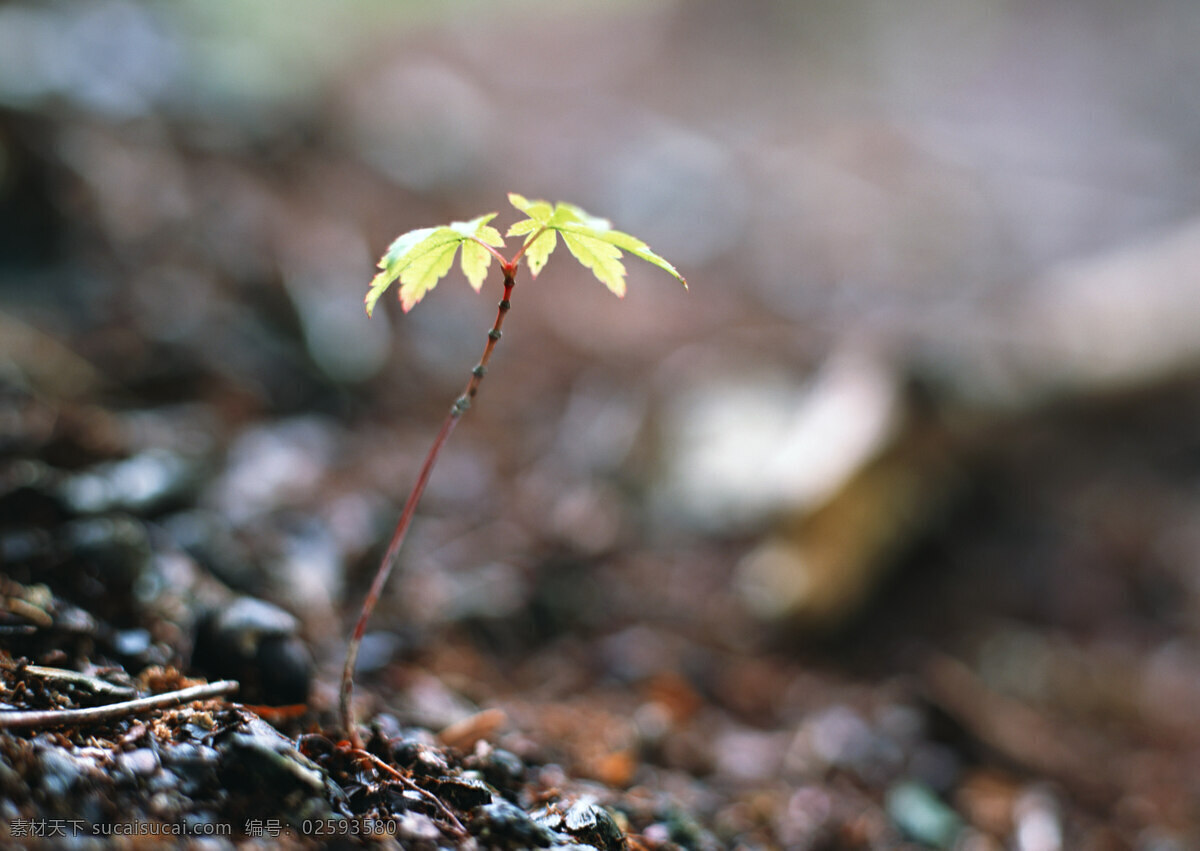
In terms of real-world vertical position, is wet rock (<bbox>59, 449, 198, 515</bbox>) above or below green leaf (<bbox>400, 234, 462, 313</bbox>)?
below

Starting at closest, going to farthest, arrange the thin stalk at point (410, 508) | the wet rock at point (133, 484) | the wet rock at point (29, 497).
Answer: the thin stalk at point (410, 508)
the wet rock at point (29, 497)
the wet rock at point (133, 484)

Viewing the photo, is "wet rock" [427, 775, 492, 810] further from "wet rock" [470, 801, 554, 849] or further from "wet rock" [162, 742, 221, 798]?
"wet rock" [162, 742, 221, 798]

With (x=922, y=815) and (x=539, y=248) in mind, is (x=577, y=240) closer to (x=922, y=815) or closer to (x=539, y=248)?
(x=539, y=248)

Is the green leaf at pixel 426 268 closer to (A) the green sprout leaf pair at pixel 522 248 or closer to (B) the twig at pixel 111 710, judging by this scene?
(A) the green sprout leaf pair at pixel 522 248

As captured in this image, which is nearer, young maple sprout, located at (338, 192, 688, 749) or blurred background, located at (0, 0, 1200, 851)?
young maple sprout, located at (338, 192, 688, 749)

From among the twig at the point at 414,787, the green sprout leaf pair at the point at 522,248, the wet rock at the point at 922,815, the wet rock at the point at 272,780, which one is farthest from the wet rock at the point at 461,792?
the wet rock at the point at 922,815

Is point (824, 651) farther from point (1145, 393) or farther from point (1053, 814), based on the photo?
point (1145, 393)

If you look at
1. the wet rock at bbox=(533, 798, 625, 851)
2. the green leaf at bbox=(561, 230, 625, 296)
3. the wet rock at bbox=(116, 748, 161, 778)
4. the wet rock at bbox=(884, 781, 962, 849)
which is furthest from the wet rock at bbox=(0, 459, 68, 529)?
the wet rock at bbox=(884, 781, 962, 849)

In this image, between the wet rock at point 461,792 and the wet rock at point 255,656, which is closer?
the wet rock at point 461,792

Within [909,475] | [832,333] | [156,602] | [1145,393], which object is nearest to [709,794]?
[156,602]
